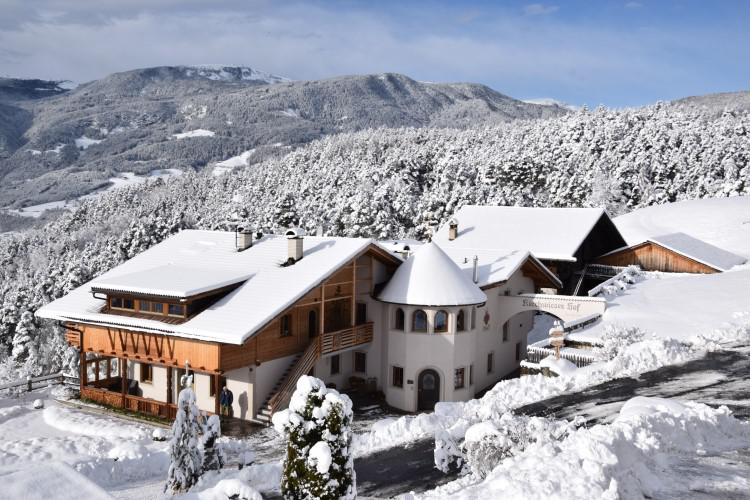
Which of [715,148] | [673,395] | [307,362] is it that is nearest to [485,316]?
[307,362]

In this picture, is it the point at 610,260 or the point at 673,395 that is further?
the point at 610,260

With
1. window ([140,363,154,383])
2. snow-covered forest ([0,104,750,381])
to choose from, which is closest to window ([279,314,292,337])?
window ([140,363,154,383])

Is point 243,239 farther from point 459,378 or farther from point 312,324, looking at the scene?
point 459,378

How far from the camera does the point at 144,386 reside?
30.0m

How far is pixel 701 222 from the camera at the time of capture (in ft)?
187

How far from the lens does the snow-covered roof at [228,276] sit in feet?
84.2

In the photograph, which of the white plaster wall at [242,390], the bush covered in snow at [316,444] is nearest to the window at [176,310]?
the white plaster wall at [242,390]

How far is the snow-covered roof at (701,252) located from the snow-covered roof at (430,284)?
1965 cm

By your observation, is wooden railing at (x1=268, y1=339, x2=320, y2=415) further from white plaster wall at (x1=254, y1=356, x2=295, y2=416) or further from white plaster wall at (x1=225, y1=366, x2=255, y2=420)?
white plaster wall at (x1=225, y1=366, x2=255, y2=420)

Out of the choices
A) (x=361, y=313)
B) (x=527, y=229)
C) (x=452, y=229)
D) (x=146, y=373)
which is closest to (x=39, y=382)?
(x=146, y=373)

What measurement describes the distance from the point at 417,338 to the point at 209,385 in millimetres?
8765

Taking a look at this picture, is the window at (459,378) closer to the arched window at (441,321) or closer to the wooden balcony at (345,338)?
the arched window at (441,321)

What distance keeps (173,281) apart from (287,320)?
4.77 m

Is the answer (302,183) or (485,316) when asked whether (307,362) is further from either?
(302,183)
